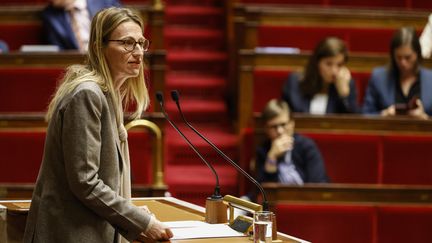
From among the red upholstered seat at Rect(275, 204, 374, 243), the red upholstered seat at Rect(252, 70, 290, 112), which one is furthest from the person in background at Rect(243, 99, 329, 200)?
the red upholstered seat at Rect(252, 70, 290, 112)

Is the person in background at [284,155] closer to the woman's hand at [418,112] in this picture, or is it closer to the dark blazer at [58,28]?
the woman's hand at [418,112]

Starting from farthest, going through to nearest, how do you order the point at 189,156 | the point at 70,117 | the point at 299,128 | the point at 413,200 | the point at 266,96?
the point at 189,156 < the point at 266,96 < the point at 299,128 < the point at 413,200 < the point at 70,117

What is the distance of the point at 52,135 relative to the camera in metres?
0.58

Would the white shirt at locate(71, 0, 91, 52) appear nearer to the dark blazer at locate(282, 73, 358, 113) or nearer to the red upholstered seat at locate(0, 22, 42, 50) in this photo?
the red upholstered seat at locate(0, 22, 42, 50)

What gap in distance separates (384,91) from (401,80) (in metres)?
0.04

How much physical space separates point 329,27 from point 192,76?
32 cm

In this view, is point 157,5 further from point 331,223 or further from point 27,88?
point 331,223

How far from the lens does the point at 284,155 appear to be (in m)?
1.13

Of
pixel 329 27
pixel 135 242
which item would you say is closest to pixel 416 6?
pixel 329 27

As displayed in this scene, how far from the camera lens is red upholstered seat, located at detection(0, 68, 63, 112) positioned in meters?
1.27

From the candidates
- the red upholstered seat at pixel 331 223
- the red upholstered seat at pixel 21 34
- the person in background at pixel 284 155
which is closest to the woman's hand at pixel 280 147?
the person in background at pixel 284 155

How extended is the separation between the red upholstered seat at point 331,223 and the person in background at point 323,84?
0.28 meters

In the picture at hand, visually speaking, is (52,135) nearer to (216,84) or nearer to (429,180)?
(429,180)

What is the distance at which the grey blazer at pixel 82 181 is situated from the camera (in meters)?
0.56
